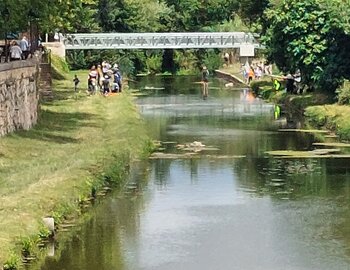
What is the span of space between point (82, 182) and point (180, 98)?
40727 mm

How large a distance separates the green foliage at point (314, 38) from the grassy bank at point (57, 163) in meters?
9.50

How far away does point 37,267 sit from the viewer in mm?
19344

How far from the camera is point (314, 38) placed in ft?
161

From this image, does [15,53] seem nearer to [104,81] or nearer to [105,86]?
[104,81]

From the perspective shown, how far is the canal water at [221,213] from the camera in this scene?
20219 millimetres

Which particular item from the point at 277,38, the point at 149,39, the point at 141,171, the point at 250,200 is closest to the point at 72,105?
the point at 277,38

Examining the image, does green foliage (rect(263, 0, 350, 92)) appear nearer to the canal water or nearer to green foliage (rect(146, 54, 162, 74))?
the canal water

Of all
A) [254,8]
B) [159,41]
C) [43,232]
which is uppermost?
[254,8]

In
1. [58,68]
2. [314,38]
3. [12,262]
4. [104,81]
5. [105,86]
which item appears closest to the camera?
[12,262]

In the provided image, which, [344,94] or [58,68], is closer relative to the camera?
[344,94]

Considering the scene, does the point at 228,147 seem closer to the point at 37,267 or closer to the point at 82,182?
the point at 82,182

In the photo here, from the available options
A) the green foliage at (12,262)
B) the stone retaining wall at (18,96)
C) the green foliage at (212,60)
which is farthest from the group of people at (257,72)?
the green foliage at (12,262)

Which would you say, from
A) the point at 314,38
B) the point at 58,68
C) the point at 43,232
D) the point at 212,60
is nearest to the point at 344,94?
the point at 314,38

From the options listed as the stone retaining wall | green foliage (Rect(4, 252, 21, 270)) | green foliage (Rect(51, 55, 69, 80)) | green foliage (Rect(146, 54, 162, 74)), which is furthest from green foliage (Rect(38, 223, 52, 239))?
green foliage (Rect(146, 54, 162, 74))
